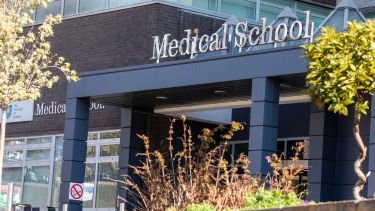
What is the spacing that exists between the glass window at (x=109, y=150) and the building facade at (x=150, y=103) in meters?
0.03

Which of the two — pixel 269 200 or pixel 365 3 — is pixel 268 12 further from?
pixel 269 200

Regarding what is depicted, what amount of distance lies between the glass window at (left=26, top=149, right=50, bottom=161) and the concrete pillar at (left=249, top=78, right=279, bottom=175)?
41.5 feet

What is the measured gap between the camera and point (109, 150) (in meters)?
31.0

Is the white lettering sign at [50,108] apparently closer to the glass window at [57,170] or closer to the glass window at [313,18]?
the glass window at [57,170]

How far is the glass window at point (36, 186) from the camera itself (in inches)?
1319

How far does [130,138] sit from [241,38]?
238 inches

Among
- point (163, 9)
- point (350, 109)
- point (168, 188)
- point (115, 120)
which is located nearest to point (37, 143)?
point (115, 120)

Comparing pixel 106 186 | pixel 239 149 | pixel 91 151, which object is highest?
pixel 239 149

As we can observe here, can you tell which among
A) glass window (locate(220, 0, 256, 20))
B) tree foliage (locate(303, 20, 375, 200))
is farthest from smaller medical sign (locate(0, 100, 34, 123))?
tree foliage (locate(303, 20, 375, 200))

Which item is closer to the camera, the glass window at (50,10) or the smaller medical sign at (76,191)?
the smaller medical sign at (76,191)

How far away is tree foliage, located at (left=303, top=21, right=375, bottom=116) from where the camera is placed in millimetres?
12188

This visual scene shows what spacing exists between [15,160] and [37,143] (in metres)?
1.30

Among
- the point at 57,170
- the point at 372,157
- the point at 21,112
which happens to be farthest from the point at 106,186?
the point at 372,157

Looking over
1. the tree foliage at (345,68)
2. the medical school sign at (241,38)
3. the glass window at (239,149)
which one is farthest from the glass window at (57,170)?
the tree foliage at (345,68)
